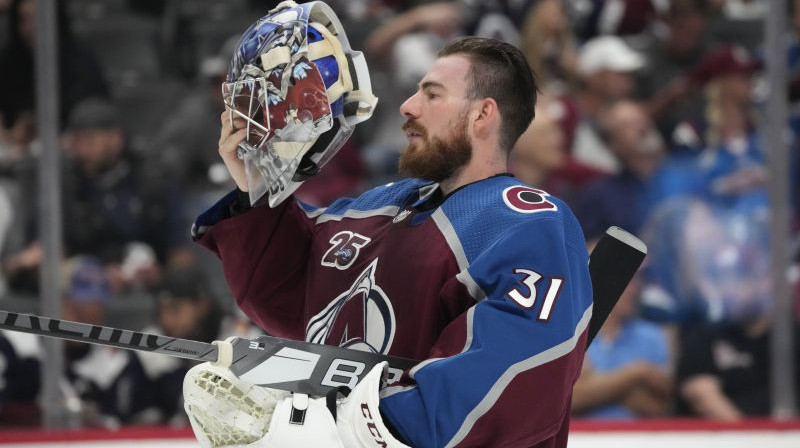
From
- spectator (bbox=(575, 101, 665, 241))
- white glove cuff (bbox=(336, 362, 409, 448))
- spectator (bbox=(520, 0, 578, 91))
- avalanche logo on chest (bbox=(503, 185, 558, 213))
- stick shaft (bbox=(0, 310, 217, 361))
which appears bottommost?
spectator (bbox=(575, 101, 665, 241))

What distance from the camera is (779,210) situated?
3.73 metres

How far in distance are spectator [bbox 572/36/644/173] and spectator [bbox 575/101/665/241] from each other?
33mm

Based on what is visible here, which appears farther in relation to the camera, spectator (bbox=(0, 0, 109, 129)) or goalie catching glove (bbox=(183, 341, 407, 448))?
spectator (bbox=(0, 0, 109, 129))

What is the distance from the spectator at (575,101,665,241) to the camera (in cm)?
391

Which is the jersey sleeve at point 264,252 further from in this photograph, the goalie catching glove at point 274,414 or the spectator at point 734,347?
the spectator at point 734,347

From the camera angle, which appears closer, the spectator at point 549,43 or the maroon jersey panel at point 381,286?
the maroon jersey panel at point 381,286

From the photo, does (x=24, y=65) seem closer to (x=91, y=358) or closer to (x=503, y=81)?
(x=91, y=358)

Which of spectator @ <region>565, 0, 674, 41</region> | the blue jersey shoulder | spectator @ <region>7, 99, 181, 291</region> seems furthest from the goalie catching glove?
spectator @ <region>565, 0, 674, 41</region>

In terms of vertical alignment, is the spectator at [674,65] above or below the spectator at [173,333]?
above

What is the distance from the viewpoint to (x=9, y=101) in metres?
3.70

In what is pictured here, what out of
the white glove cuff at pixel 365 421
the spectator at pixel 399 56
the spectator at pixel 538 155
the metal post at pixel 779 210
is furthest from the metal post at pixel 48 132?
the metal post at pixel 779 210

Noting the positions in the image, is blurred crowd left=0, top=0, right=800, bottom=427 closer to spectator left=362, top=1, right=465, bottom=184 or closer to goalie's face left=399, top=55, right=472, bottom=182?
spectator left=362, top=1, right=465, bottom=184

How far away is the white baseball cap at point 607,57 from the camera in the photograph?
415cm

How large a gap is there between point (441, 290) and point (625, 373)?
1863mm
